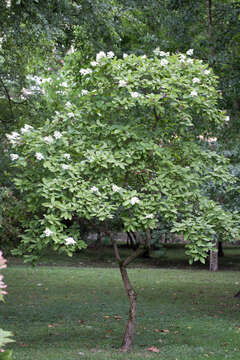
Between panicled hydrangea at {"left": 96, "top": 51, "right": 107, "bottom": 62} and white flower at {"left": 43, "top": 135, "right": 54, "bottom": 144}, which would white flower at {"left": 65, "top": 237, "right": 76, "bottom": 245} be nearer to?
white flower at {"left": 43, "top": 135, "right": 54, "bottom": 144}

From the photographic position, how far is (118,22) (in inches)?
363

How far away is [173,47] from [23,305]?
23.2 ft

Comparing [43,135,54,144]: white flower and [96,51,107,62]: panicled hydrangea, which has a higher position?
[96,51,107,62]: panicled hydrangea

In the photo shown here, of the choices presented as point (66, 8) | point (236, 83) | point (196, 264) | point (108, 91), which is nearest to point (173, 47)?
point (236, 83)

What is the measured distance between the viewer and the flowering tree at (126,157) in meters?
5.64

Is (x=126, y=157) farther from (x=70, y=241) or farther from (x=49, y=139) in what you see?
(x=70, y=241)

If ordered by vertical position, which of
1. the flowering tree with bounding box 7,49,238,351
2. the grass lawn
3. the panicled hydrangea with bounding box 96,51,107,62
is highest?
the panicled hydrangea with bounding box 96,51,107,62

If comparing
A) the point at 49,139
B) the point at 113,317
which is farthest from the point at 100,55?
the point at 113,317

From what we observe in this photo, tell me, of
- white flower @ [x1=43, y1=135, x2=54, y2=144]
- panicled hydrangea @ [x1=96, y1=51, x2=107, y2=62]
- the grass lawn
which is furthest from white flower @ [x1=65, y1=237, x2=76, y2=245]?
panicled hydrangea @ [x1=96, y1=51, x2=107, y2=62]

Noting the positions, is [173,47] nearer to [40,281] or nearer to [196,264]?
[40,281]

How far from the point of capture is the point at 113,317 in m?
8.93

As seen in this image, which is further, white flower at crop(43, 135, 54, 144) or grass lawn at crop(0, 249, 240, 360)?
grass lawn at crop(0, 249, 240, 360)

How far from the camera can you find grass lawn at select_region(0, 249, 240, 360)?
21.1 feet

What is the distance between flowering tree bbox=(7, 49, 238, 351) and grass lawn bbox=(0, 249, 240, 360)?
0.77m
